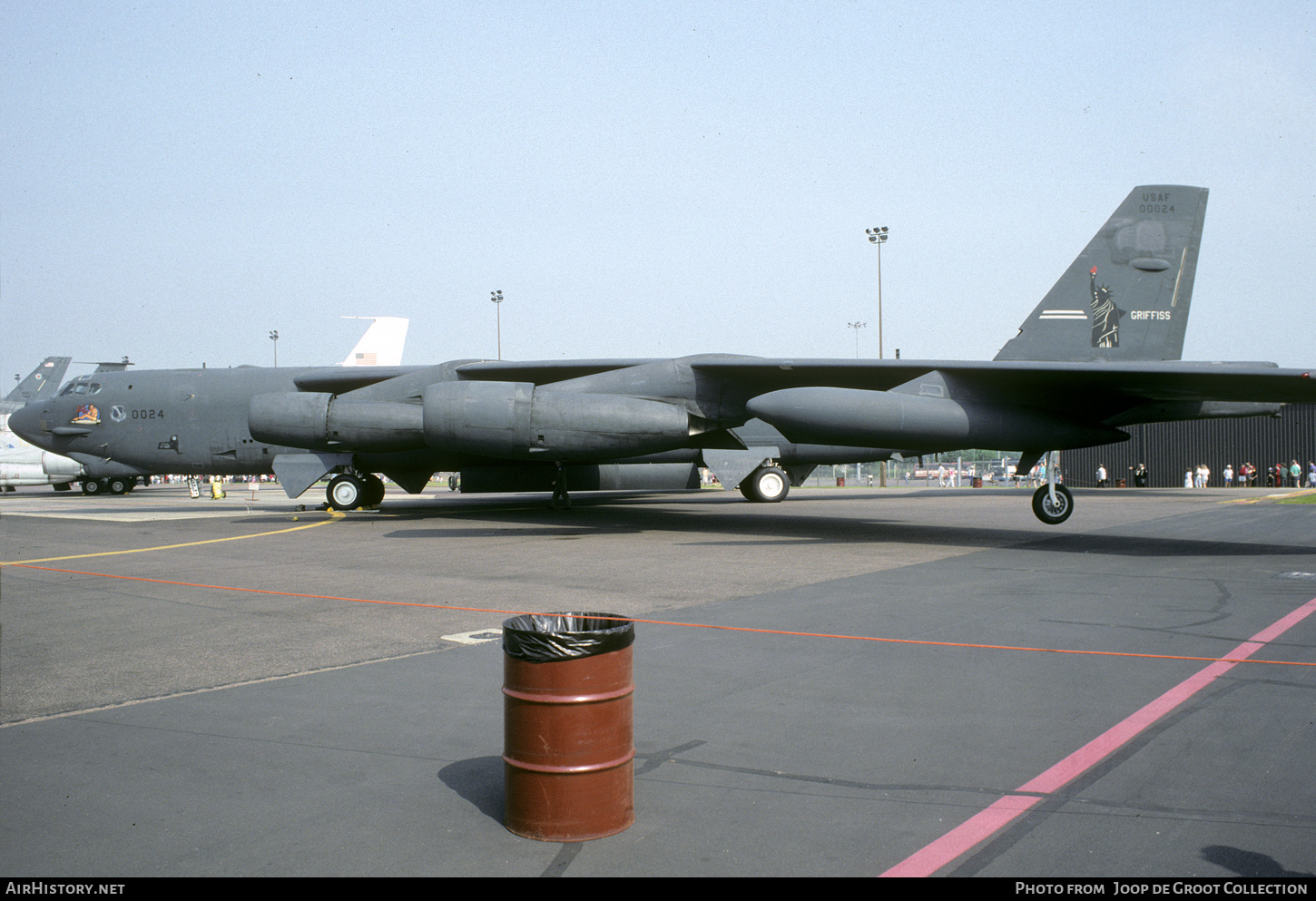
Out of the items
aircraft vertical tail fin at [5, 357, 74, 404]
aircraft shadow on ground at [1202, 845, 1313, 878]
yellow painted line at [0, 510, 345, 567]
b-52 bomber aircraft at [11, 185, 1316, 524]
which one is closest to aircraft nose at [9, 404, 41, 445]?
b-52 bomber aircraft at [11, 185, 1316, 524]

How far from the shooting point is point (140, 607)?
28.6ft

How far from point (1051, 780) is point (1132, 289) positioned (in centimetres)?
1400

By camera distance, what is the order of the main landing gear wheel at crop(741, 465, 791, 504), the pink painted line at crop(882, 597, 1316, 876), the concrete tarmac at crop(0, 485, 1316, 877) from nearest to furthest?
the pink painted line at crop(882, 597, 1316, 876), the concrete tarmac at crop(0, 485, 1316, 877), the main landing gear wheel at crop(741, 465, 791, 504)

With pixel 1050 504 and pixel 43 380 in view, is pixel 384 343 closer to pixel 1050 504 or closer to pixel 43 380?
pixel 1050 504

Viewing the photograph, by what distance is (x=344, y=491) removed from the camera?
2053 centimetres

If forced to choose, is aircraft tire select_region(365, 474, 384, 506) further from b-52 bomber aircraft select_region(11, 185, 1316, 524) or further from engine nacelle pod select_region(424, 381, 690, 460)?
engine nacelle pod select_region(424, 381, 690, 460)

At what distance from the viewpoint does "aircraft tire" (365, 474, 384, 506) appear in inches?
838

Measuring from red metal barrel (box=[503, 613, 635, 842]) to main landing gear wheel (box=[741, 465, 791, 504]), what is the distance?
22197mm

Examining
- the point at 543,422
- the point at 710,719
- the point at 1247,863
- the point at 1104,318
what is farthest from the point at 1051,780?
the point at 1104,318

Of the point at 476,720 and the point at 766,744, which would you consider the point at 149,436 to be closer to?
the point at 476,720

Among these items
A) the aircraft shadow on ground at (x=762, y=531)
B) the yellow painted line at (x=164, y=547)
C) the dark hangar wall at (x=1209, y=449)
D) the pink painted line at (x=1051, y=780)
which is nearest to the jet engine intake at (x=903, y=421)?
the aircraft shadow on ground at (x=762, y=531)

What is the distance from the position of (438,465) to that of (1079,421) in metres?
13.0

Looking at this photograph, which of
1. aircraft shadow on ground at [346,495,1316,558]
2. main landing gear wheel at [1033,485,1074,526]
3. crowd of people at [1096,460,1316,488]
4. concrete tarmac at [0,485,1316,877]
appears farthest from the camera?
crowd of people at [1096,460,1316,488]

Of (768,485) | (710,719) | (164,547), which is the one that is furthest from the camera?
(768,485)
